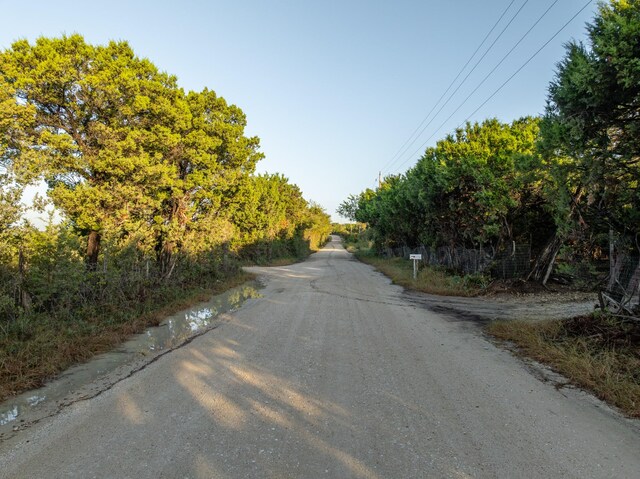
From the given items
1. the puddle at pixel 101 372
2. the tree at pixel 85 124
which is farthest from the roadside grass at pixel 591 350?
the tree at pixel 85 124

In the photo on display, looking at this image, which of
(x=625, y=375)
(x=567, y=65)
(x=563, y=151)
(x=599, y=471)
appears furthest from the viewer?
(x=563, y=151)

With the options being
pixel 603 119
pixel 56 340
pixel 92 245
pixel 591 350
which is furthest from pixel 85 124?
pixel 591 350

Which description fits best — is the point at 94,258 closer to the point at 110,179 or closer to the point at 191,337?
the point at 110,179

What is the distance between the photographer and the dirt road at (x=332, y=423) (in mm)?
3084

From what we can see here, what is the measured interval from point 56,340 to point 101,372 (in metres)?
1.38

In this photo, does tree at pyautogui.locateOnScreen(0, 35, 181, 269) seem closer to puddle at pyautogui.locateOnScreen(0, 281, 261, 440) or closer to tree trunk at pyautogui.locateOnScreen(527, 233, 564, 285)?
puddle at pyautogui.locateOnScreen(0, 281, 261, 440)

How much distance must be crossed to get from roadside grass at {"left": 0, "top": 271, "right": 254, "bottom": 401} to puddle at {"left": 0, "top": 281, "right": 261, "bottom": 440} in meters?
0.18

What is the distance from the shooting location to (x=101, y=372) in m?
5.57

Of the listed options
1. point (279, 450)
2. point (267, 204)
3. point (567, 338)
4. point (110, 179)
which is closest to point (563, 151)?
point (567, 338)

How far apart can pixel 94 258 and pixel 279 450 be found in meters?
10.4

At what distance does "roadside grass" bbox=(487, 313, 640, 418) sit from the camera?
451 centimetres

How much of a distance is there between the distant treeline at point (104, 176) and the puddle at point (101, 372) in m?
1.55

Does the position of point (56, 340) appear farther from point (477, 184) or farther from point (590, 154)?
point (477, 184)

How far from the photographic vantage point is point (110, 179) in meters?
10.7
